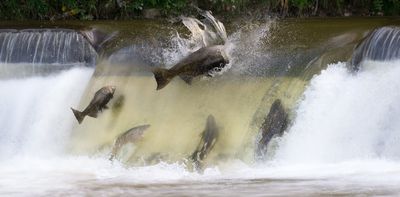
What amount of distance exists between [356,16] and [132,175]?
17.4 feet

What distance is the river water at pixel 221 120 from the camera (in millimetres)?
8211

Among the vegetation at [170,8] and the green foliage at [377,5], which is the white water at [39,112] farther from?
the green foliage at [377,5]

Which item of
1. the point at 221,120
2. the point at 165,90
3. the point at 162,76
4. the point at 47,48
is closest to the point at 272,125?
the point at 221,120

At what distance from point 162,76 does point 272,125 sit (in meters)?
1.44

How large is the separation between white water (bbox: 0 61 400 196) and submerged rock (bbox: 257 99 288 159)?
12 centimetres

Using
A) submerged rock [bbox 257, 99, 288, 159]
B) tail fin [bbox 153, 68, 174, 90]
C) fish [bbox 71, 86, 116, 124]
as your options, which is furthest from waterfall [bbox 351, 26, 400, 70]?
fish [bbox 71, 86, 116, 124]

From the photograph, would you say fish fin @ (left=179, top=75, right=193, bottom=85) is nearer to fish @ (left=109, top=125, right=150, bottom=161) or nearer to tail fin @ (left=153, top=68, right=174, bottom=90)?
tail fin @ (left=153, top=68, right=174, bottom=90)

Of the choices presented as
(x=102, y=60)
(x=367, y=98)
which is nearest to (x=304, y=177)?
(x=367, y=98)

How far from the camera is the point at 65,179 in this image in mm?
8672

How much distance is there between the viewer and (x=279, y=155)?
9.07 metres

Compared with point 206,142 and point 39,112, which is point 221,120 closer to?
point 206,142

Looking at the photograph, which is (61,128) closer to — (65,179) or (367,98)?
(65,179)

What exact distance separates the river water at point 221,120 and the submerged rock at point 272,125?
8 centimetres

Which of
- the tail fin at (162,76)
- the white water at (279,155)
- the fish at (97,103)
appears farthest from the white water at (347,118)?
the fish at (97,103)
